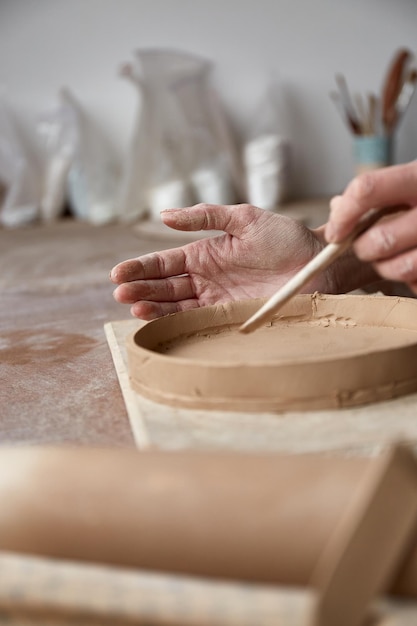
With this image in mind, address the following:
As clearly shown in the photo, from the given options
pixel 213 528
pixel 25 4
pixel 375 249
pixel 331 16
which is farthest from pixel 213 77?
pixel 213 528

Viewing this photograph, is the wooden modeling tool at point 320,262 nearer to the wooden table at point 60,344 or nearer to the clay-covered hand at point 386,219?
the clay-covered hand at point 386,219

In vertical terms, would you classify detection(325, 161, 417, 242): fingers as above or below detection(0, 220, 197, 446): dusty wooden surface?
above

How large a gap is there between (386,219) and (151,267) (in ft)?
2.13

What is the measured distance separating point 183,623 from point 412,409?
22.8 inches

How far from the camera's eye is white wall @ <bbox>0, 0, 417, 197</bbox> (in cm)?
542

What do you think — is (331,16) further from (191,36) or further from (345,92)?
(191,36)

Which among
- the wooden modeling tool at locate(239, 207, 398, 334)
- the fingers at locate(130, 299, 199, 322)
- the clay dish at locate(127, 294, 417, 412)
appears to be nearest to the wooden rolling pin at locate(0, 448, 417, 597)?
the clay dish at locate(127, 294, 417, 412)

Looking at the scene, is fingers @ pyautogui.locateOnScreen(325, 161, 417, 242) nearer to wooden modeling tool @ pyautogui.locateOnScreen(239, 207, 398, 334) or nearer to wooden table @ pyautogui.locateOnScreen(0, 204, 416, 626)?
wooden modeling tool @ pyautogui.locateOnScreen(239, 207, 398, 334)

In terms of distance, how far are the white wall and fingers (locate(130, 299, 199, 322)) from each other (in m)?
4.00

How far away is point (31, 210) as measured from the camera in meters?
5.32

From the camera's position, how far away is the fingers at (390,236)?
1.30 m

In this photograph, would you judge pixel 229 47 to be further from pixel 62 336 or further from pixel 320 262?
pixel 320 262

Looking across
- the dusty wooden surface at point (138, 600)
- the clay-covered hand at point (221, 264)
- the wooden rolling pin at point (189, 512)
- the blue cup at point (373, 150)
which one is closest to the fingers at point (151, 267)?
the clay-covered hand at point (221, 264)

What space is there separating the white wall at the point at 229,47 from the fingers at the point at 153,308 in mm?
3999
